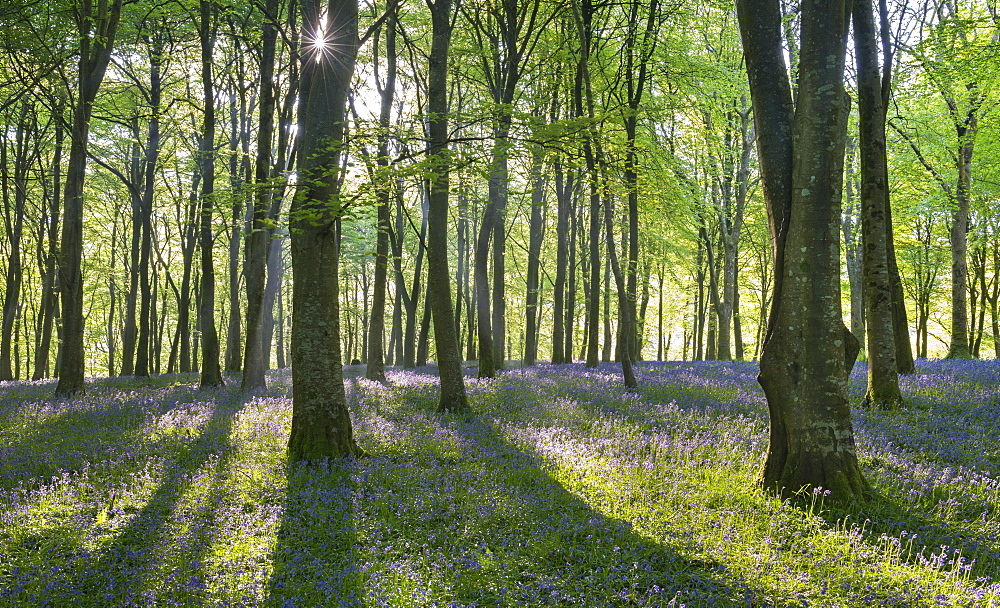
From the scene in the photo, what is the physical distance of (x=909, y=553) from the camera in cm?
427

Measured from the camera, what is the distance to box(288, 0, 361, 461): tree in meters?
7.46

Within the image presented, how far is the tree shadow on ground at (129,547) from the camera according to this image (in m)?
3.92

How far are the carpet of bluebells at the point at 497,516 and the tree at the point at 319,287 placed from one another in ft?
1.90

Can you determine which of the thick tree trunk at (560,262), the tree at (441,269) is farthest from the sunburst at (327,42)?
the thick tree trunk at (560,262)

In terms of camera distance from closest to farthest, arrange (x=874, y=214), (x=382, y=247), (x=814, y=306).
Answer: (x=814, y=306) → (x=874, y=214) → (x=382, y=247)

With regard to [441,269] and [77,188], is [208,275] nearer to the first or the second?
[77,188]

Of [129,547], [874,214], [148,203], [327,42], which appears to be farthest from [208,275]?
[874,214]

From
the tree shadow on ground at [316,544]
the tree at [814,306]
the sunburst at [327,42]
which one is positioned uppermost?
the sunburst at [327,42]

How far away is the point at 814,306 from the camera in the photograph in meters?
5.58

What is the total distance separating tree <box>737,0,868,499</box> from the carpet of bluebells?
0.42m

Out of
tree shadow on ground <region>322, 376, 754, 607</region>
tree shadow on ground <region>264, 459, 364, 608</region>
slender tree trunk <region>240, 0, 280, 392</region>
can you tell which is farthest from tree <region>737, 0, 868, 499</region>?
slender tree trunk <region>240, 0, 280, 392</region>

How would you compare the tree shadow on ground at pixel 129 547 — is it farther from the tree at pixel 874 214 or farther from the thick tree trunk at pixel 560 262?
the thick tree trunk at pixel 560 262

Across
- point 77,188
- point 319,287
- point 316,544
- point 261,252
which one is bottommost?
point 316,544

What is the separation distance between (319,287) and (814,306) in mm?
6432
